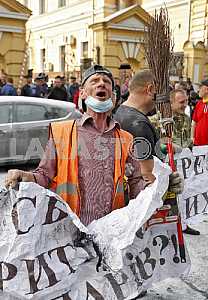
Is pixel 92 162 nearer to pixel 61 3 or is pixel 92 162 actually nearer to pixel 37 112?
pixel 37 112

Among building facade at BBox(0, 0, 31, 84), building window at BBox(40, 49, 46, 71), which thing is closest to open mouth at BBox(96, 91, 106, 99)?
building facade at BBox(0, 0, 31, 84)

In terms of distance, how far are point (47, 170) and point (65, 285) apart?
67cm

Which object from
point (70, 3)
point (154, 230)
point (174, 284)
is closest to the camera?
point (154, 230)

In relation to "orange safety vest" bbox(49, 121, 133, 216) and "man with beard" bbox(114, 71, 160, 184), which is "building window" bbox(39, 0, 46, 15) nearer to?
"man with beard" bbox(114, 71, 160, 184)

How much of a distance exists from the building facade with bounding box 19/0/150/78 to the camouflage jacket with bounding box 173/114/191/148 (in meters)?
10.9

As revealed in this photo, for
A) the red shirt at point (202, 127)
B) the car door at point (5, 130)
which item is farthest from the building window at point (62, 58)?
the red shirt at point (202, 127)

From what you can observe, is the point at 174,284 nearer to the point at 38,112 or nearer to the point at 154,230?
the point at 154,230

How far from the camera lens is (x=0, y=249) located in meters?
2.24

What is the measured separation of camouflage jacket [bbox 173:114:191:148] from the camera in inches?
187

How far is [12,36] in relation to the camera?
13.2 metres

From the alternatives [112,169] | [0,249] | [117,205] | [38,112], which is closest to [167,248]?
[117,205]

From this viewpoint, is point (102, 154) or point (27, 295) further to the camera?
point (102, 154)

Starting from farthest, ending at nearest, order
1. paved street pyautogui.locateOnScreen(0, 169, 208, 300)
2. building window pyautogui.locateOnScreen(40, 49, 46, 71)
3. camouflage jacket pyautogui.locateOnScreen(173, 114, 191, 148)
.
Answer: building window pyautogui.locateOnScreen(40, 49, 46, 71), camouflage jacket pyautogui.locateOnScreen(173, 114, 191, 148), paved street pyautogui.locateOnScreen(0, 169, 208, 300)

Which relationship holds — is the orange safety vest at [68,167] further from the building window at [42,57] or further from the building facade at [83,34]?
the building window at [42,57]
